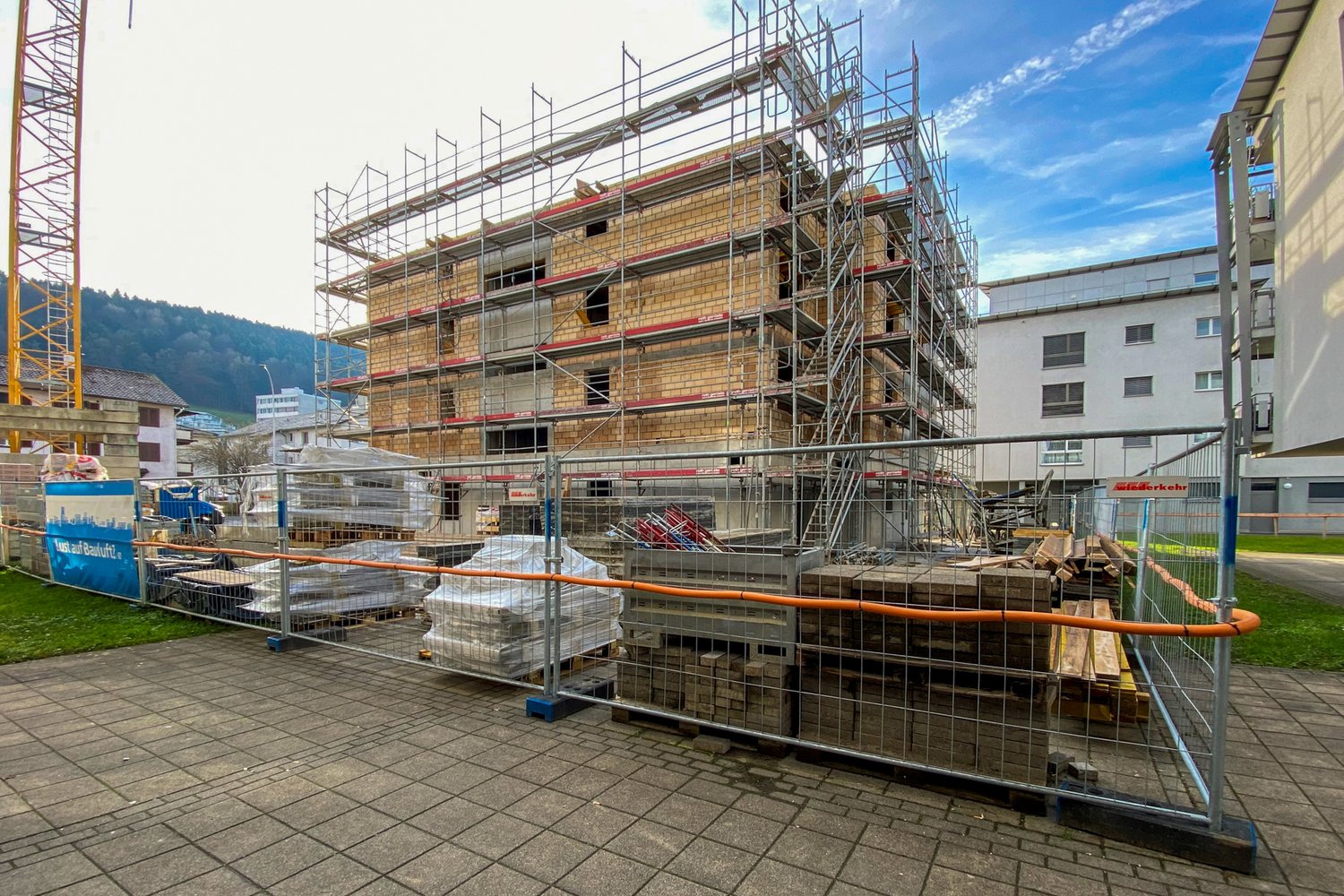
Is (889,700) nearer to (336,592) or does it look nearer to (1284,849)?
(1284,849)

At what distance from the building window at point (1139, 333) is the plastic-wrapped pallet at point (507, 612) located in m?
34.7

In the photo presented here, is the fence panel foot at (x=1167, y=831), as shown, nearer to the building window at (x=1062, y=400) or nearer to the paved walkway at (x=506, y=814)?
the paved walkway at (x=506, y=814)

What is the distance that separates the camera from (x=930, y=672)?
11.1 ft

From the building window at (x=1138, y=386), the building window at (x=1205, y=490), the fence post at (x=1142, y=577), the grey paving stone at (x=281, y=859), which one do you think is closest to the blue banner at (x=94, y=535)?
the grey paving stone at (x=281, y=859)

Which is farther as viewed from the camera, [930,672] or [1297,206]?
[1297,206]

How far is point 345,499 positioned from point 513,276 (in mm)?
13155

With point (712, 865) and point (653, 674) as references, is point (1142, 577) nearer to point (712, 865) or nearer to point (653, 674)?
point (653, 674)

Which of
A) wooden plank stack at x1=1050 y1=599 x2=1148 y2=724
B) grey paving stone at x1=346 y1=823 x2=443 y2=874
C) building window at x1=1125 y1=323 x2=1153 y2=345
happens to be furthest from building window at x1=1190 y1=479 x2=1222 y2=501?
building window at x1=1125 y1=323 x2=1153 y2=345

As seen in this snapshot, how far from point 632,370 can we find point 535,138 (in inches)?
286

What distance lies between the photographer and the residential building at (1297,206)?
19.6 ft

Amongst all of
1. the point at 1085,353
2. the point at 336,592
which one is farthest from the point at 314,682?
the point at 1085,353

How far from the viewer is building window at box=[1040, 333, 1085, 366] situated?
31.0 meters

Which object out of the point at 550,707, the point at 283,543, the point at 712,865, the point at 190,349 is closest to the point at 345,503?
the point at 283,543

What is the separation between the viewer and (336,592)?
21.9ft
